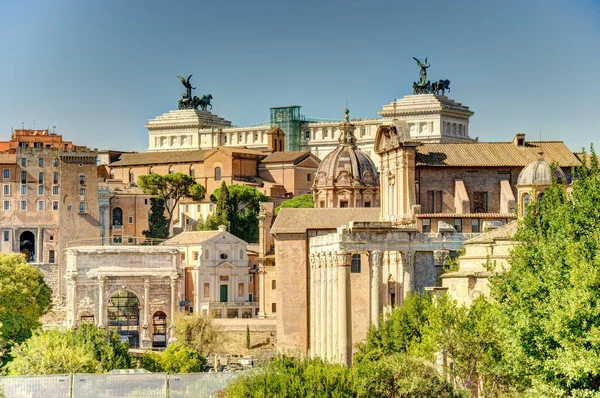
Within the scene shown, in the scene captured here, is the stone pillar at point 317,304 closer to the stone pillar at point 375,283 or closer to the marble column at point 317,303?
the marble column at point 317,303

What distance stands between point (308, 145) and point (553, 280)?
474ft

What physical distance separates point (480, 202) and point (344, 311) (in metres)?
12.9

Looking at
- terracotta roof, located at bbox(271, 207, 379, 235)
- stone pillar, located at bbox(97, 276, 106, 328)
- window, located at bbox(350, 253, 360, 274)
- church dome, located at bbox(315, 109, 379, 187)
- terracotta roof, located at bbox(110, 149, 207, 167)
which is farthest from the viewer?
terracotta roof, located at bbox(110, 149, 207, 167)

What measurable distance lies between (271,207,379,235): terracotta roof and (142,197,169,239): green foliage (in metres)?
56.4

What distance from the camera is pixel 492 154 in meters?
83.2

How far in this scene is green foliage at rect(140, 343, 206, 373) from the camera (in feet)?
261

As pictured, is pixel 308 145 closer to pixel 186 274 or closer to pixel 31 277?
pixel 186 274

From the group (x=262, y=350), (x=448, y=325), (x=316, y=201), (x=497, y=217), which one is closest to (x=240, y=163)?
(x=316, y=201)

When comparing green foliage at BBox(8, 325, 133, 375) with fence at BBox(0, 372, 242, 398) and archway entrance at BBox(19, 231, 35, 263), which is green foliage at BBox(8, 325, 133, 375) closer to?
fence at BBox(0, 372, 242, 398)

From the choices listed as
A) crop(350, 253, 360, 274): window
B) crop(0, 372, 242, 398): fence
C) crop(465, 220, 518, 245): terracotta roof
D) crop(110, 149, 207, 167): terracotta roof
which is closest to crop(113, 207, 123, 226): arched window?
crop(110, 149, 207, 167): terracotta roof

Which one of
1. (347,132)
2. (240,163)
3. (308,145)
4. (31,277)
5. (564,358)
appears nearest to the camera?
(564,358)

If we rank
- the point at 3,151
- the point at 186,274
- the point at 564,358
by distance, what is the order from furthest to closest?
1. the point at 3,151
2. the point at 186,274
3. the point at 564,358

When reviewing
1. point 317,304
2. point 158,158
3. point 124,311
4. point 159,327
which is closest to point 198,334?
point 159,327

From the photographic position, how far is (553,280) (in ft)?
150
